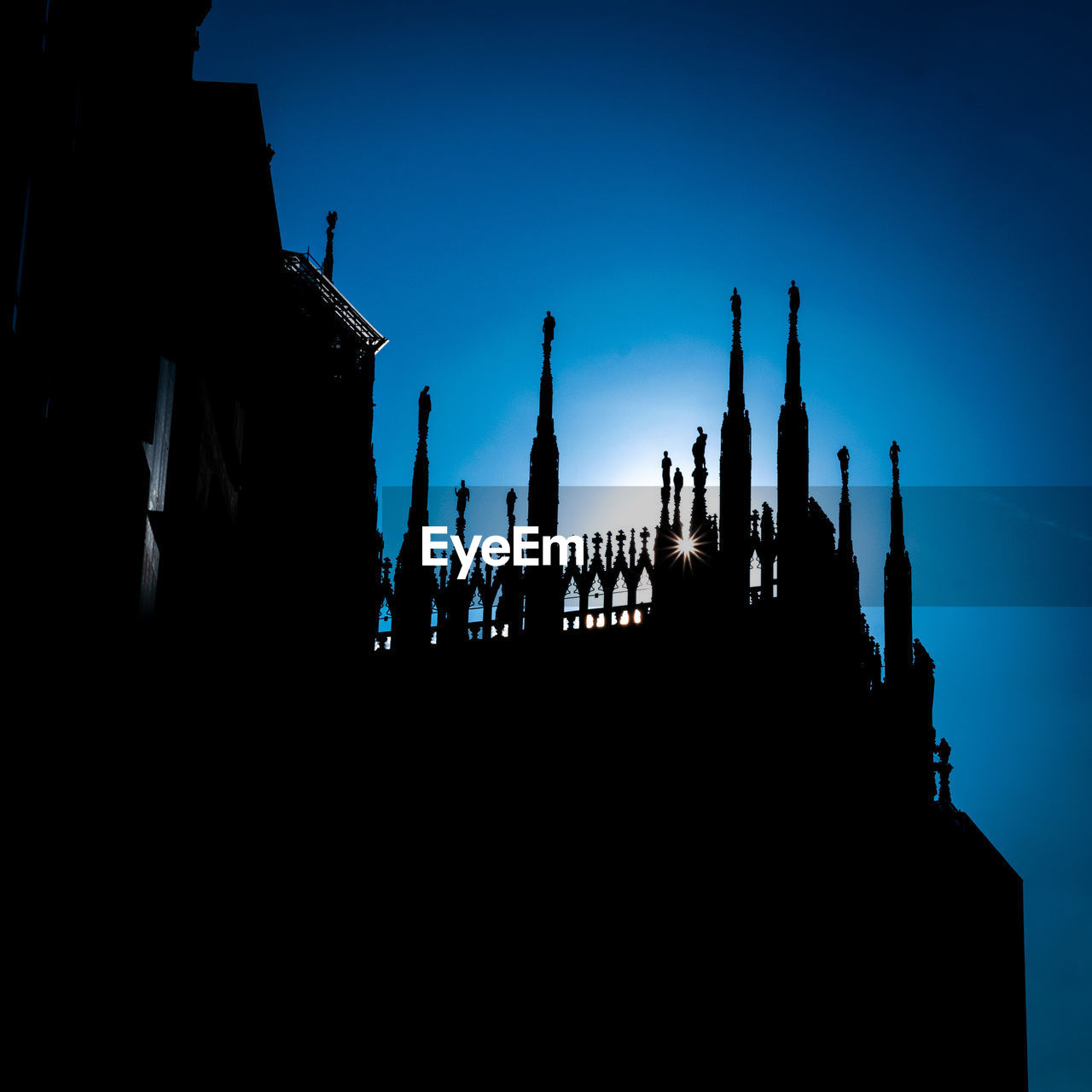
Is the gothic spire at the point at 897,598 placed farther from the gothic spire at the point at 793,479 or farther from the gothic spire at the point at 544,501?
the gothic spire at the point at 544,501

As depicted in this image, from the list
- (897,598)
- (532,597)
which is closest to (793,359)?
(897,598)

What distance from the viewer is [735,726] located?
56.3 ft

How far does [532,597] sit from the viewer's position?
2203cm

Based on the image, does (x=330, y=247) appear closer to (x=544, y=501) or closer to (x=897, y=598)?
(x=544, y=501)

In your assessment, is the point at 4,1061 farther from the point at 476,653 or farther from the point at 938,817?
the point at 938,817

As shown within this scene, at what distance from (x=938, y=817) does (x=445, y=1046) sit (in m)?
14.1

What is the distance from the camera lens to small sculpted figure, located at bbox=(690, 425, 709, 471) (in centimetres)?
2688

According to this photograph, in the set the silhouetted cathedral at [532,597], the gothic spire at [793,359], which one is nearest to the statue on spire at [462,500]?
the silhouetted cathedral at [532,597]

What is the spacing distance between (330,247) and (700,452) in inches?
577

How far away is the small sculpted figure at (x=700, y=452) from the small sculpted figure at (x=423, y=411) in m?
9.23

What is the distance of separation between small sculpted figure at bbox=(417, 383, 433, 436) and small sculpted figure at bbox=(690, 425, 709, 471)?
923 centimetres

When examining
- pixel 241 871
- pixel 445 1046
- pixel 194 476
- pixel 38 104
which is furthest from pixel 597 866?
pixel 38 104

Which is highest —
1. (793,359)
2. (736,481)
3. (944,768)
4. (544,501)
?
(793,359)

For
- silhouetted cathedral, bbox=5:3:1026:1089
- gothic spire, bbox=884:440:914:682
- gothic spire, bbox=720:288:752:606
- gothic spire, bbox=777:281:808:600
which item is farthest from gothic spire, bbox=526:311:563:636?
gothic spire, bbox=884:440:914:682
